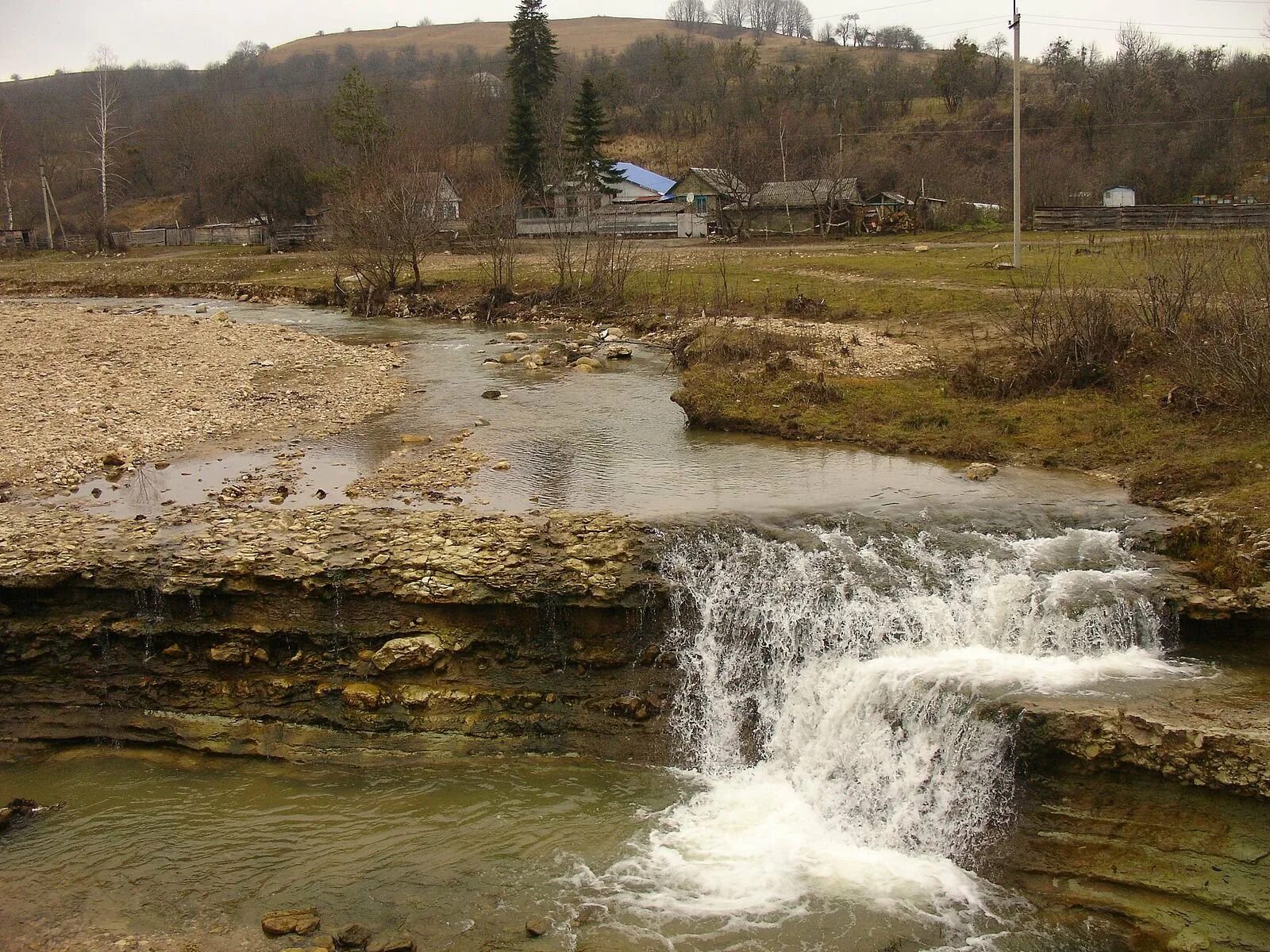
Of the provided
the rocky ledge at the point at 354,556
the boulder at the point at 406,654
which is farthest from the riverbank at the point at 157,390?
the boulder at the point at 406,654

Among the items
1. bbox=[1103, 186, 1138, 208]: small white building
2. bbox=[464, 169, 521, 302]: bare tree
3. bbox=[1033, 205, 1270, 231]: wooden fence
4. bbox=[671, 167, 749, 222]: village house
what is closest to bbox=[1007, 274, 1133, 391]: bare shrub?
bbox=[464, 169, 521, 302]: bare tree

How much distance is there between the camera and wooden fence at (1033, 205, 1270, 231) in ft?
118

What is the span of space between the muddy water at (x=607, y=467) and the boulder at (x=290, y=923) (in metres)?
6.17

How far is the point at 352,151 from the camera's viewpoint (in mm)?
59375

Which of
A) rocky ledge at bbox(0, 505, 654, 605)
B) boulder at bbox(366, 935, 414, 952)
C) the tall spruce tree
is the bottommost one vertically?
boulder at bbox(366, 935, 414, 952)

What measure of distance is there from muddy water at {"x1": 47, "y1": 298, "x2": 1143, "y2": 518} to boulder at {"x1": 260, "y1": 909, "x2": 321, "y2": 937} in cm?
617

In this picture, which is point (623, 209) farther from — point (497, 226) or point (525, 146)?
point (497, 226)

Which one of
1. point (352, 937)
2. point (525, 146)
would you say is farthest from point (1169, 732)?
point (525, 146)

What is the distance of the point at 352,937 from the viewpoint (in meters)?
7.32

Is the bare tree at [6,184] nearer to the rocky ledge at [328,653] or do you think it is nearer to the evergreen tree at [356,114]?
the evergreen tree at [356,114]

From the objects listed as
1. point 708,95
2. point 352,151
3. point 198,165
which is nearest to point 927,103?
point 708,95

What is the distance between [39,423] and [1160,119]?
65796 millimetres

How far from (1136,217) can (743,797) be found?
38824 mm

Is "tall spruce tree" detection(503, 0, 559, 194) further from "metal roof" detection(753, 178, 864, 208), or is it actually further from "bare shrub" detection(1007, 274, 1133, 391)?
"bare shrub" detection(1007, 274, 1133, 391)
